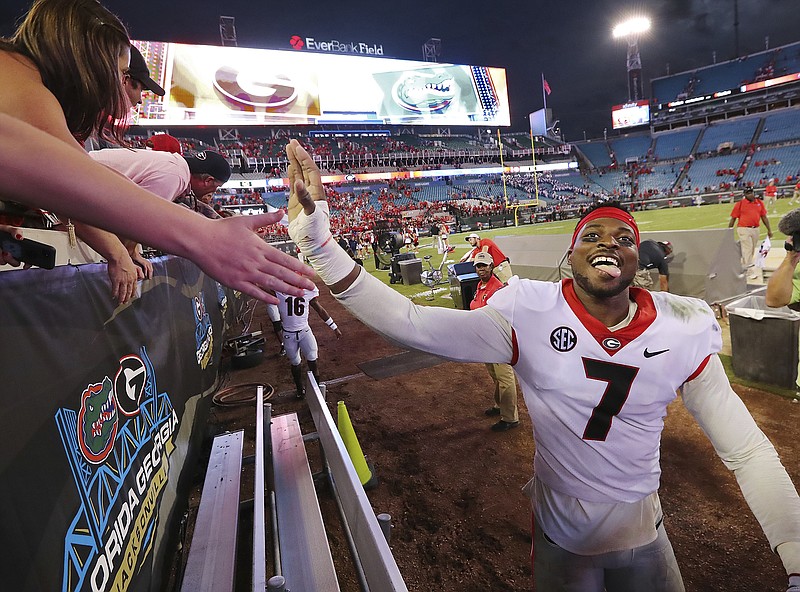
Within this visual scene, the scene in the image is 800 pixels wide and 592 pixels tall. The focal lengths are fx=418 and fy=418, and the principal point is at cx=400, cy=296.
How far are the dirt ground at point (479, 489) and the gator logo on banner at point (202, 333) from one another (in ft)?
3.34

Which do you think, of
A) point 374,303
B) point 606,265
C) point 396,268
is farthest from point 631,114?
point 374,303

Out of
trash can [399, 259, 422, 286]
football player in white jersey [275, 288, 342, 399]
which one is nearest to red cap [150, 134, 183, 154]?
football player in white jersey [275, 288, 342, 399]

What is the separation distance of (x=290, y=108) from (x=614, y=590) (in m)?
50.1

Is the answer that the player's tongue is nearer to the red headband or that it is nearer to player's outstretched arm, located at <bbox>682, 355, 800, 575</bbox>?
the red headband

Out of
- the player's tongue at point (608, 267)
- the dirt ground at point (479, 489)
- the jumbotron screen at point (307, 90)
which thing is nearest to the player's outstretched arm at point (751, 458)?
the player's tongue at point (608, 267)

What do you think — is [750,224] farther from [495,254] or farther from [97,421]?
[97,421]

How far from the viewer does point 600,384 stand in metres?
1.95

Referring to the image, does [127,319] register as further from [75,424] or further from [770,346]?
[770,346]

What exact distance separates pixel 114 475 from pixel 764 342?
6.69 meters

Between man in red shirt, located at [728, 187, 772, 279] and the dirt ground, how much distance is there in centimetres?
781

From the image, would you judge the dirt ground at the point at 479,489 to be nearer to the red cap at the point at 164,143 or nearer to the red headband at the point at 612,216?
the red headband at the point at 612,216

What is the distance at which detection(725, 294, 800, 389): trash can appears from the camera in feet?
16.2

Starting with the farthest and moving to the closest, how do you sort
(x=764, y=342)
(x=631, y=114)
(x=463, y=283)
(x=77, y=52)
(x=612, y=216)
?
(x=631, y=114) → (x=463, y=283) → (x=764, y=342) → (x=612, y=216) → (x=77, y=52)

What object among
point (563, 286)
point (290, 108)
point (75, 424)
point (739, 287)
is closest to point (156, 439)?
point (75, 424)
